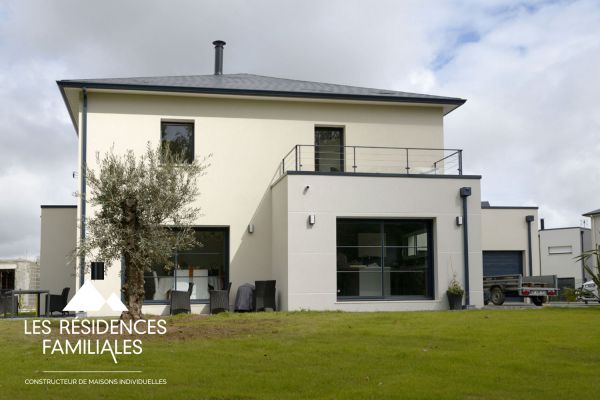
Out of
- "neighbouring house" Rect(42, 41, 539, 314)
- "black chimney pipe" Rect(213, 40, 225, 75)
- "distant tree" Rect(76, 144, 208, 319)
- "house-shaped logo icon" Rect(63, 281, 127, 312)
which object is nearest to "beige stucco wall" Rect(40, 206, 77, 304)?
"neighbouring house" Rect(42, 41, 539, 314)

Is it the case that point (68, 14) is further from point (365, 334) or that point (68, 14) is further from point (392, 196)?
point (365, 334)

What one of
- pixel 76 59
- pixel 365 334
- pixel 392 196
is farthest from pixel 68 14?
pixel 365 334

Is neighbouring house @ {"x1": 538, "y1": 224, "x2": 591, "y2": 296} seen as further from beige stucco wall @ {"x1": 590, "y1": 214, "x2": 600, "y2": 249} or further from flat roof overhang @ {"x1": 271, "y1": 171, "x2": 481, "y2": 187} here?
flat roof overhang @ {"x1": 271, "y1": 171, "x2": 481, "y2": 187}

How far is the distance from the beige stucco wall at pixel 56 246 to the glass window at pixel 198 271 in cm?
394

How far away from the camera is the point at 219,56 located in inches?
932

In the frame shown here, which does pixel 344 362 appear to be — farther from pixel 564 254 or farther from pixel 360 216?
pixel 564 254

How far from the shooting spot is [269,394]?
682cm

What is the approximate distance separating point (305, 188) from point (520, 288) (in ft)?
27.7

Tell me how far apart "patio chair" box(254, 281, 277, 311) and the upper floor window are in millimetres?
4417

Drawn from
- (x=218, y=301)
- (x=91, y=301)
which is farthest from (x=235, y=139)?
(x=91, y=301)

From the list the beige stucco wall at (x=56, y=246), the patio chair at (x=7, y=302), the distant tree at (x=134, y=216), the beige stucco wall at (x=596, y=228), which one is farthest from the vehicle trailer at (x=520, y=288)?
the patio chair at (x=7, y=302)

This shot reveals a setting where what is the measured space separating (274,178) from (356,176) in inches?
120

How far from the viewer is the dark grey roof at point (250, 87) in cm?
1848

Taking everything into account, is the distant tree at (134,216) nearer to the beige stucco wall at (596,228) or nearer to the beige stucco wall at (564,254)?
the beige stucco wall at (596,228)
